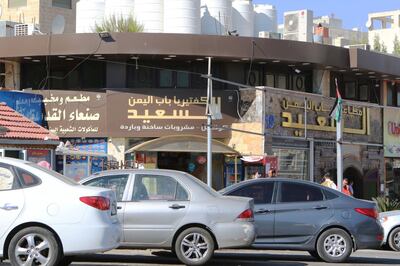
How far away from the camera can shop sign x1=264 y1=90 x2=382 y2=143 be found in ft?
89.5

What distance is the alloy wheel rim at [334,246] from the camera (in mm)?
12938

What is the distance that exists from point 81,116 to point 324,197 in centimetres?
1531

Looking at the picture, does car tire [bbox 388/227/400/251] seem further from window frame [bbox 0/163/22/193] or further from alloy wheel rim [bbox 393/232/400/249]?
window frame [bbox 0/163/22/193]

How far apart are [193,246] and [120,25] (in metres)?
18.3

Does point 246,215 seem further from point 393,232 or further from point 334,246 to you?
point 393,232

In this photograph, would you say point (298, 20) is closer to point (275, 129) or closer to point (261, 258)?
point (275, 129)

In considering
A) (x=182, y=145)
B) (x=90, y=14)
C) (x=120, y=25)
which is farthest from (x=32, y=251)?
(x=90, y=14)

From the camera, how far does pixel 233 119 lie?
27.1 m

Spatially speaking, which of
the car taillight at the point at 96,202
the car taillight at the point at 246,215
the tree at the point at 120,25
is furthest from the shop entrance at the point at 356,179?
the car taillight at the point at 96,202

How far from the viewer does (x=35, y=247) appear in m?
9.20

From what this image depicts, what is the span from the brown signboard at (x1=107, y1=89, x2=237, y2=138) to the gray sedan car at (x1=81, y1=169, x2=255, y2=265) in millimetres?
14801

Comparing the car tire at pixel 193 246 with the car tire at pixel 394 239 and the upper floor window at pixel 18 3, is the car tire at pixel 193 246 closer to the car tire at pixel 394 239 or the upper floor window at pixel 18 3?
the car tire at pixel 394 239

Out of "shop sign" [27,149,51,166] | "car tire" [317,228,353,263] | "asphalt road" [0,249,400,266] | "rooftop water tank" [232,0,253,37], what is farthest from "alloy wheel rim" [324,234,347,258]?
"rooftop water tank" [232,0,253,37]

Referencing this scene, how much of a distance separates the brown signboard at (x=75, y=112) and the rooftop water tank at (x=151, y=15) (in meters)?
4.49
